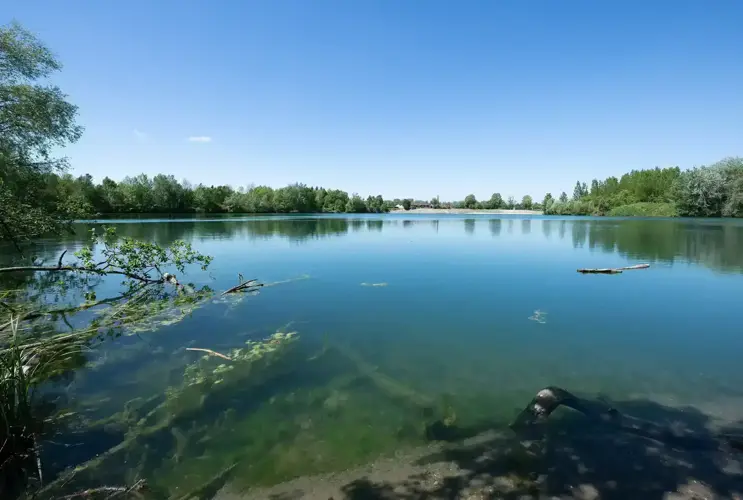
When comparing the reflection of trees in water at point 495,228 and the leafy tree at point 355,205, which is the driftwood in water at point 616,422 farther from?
the leafy tree at point 355,205

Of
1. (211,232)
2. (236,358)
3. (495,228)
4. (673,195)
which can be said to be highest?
(673,195)

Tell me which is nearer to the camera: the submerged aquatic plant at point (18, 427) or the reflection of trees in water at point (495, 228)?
the submerged aquatic plant at point (18, 427)

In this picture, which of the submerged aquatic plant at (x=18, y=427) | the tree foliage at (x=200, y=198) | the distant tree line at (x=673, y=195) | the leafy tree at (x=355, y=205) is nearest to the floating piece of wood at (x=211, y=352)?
the submerged aquatic plant at (x=18, y=427)

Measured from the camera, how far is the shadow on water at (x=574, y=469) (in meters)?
4.58

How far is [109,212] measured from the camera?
96625 mm

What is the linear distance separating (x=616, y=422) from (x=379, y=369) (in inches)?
181

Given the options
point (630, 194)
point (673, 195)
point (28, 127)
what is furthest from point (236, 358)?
point (630, 194)

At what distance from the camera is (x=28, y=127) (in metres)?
20.0

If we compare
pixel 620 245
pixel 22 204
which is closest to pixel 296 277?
pixel 22 204

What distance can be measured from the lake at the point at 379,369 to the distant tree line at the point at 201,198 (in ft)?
248

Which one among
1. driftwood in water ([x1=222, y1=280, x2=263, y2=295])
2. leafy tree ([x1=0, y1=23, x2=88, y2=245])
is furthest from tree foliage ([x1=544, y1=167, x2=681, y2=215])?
leafy tree ([x1=0, y1=23, x2=88, y2=245])

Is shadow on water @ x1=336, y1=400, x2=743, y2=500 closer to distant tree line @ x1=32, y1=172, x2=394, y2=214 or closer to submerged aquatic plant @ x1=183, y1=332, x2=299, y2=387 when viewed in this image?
submerged aquatic plant @ x1=183, y1=332, x2=299, y2=387

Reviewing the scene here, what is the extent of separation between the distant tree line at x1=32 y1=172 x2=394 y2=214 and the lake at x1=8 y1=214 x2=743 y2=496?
7547 cm

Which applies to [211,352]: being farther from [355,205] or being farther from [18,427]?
[355,205]
